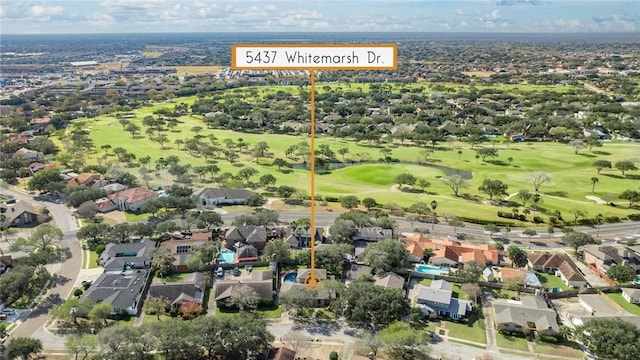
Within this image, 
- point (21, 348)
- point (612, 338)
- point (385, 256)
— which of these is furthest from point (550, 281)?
point (21, 348)

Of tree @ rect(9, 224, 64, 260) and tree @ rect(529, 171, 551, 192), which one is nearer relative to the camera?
tree @ rect(9, 224, 64, 260)

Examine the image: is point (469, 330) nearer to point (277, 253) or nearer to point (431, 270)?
point (431, 270)

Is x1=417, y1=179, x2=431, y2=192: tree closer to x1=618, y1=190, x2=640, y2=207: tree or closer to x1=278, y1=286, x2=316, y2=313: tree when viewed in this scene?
x1=618, y1=190, x2=640, y2=207: tree

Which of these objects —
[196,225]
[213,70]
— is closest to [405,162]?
[196,225]

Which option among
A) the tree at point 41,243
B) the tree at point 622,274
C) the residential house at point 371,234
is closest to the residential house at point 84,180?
the tree at point 41,243

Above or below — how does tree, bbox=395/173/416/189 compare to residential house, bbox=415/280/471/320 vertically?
above

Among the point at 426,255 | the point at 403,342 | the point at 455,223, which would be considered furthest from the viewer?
the point at 455,223

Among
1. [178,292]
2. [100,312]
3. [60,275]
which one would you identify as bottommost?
[60,275]

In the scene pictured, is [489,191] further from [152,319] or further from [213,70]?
[213,70]

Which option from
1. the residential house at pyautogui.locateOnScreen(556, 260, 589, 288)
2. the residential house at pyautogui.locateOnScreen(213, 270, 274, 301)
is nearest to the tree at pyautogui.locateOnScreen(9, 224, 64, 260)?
the residential house at pyautogui.locateOnScreen(213, 270, 274, 301)
